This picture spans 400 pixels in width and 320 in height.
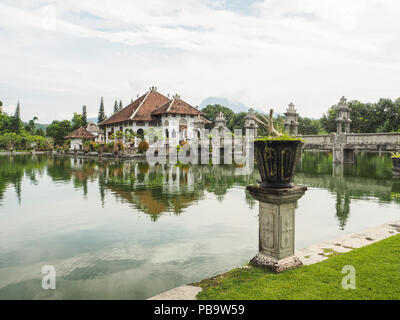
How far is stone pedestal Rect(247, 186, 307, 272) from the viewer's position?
4.81 m

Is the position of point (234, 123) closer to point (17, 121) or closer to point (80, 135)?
point (80, 135)

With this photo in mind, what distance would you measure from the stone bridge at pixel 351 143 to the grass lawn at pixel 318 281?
Result: 17.9m

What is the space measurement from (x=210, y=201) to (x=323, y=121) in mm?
50940

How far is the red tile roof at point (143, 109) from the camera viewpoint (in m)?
47.0

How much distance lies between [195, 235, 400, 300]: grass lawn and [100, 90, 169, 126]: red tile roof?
43.0 m

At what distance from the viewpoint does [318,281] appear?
4.40m

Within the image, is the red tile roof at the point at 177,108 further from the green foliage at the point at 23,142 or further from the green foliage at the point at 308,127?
the green foliage at the point at 23,142

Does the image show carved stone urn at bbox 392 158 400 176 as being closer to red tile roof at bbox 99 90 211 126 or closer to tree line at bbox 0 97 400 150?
tree line at bbox 0 97 400 150

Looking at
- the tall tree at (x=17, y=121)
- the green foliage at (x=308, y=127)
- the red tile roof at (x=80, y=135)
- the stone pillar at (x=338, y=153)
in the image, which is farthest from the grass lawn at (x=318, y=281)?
the tall tree at (x=17, y=121)

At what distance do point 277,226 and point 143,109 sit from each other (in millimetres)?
45628

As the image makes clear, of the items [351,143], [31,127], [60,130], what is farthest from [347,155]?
[31,127]

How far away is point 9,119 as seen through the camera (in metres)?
75.1

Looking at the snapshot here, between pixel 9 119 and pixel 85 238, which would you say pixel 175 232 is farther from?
pixel 9 119

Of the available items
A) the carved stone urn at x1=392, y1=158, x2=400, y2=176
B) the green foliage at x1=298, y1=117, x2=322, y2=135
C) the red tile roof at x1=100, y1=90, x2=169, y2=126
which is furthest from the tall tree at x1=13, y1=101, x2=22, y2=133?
the carved stone urn at x1=392, y1=158, x2=400, y2=176
